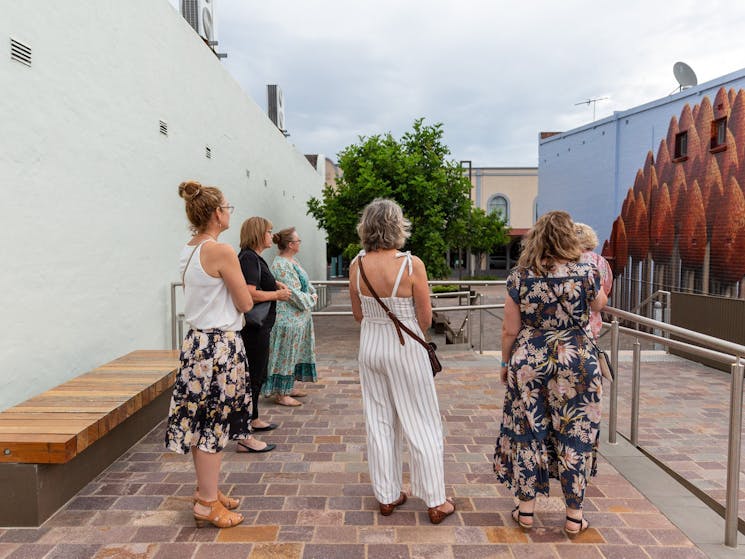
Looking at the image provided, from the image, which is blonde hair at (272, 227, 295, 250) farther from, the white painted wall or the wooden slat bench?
the white painted wall

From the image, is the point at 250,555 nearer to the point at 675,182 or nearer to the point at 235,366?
the point at 235,366

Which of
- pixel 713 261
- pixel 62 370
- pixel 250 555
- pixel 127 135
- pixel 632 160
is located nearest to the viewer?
pixel 250 555

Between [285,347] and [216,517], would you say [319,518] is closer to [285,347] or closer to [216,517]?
[216,517]

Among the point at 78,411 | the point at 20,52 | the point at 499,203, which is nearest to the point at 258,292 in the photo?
the point at 78,411

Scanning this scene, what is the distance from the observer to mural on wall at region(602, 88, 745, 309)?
1205cm

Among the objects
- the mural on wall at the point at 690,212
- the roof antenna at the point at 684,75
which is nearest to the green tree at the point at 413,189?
the mural on wall at the point at 690,212

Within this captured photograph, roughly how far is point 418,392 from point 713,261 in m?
12.4

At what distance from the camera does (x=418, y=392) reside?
2861 mm

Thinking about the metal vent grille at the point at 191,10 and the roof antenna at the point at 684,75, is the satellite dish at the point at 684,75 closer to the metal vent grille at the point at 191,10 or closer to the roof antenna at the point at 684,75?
the roof antenna at the point at 684,75

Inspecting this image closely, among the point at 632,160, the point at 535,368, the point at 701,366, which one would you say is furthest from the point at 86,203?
the point at 632,160

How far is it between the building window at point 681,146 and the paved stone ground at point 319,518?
13.3 meters

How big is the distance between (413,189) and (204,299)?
11.7m

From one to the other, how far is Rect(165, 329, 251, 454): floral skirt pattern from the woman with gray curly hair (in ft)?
2.32

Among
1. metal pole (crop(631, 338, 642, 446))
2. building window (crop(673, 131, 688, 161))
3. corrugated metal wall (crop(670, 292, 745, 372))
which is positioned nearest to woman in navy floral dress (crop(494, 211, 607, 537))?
metal pole (crop(631, 338, 642, 446))
